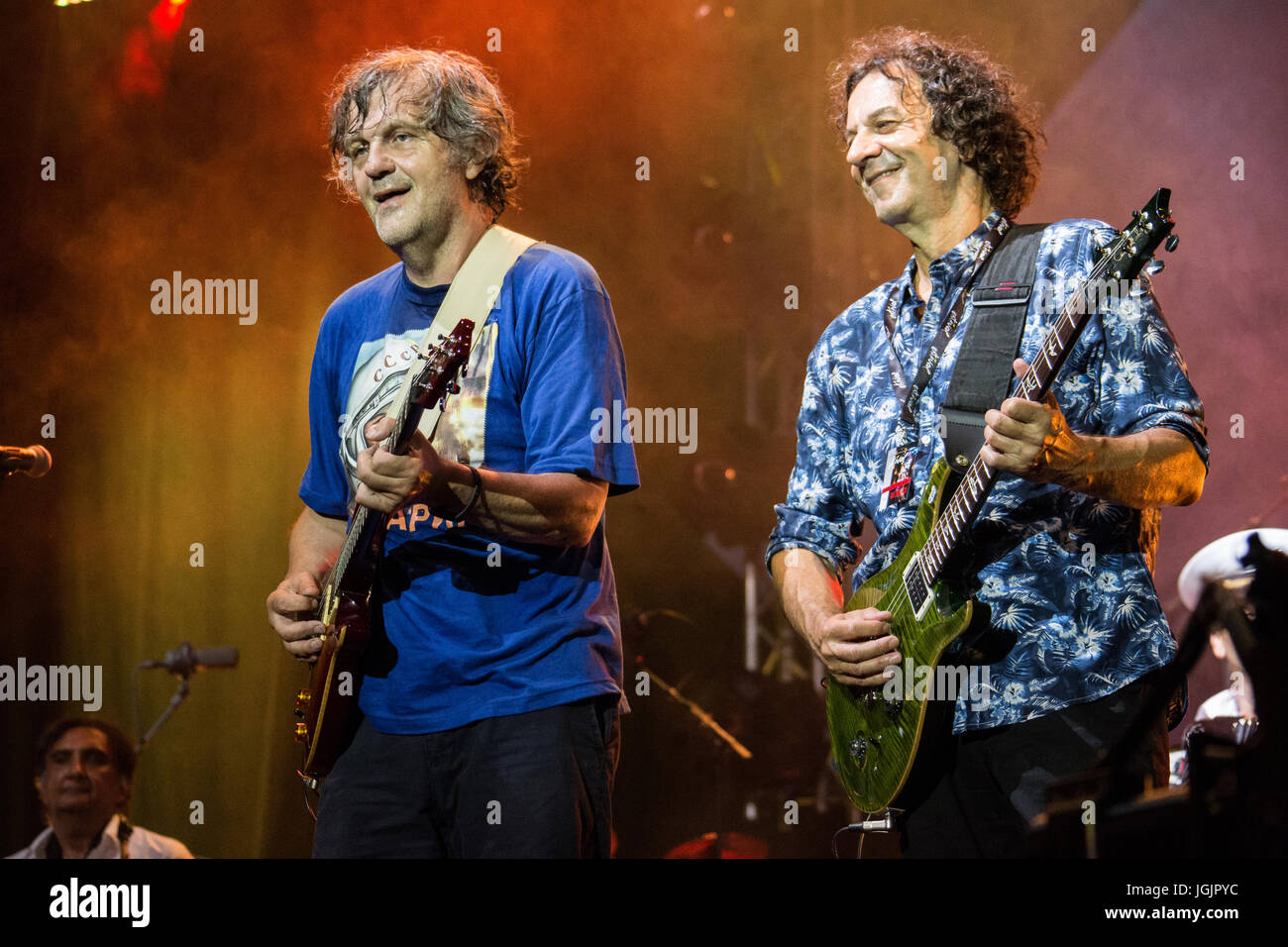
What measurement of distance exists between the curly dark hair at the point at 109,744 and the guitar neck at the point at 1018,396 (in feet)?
10.6

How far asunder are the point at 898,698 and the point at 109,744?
3.13 m

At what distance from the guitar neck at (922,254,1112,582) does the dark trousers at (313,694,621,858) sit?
0.78 meters

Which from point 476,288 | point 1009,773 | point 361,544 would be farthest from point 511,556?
point 1009,773

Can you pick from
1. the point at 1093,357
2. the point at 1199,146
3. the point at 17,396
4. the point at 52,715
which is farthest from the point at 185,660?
the point at 1199,146

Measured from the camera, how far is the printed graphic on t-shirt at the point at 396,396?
8.43 ft

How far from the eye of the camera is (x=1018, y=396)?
92.4 inches

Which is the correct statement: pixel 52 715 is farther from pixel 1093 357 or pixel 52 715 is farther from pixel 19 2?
pixel 1093 357

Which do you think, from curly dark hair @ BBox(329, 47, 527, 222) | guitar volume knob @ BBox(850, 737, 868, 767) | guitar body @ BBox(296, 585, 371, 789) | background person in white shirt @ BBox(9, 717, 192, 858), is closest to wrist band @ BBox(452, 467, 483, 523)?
guitar body @ BBox(296, 585, 371, 789)

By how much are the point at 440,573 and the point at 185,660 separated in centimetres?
207

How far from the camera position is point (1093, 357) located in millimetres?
2484

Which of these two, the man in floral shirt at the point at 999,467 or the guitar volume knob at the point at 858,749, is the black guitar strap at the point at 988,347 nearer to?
the man in floral shirt at the point at 999,467

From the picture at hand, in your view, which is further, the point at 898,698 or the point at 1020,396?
the point at 898,698

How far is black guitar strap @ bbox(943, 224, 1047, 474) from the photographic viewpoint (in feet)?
8.29

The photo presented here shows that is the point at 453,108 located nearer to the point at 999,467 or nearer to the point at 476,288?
the point at 476,288
